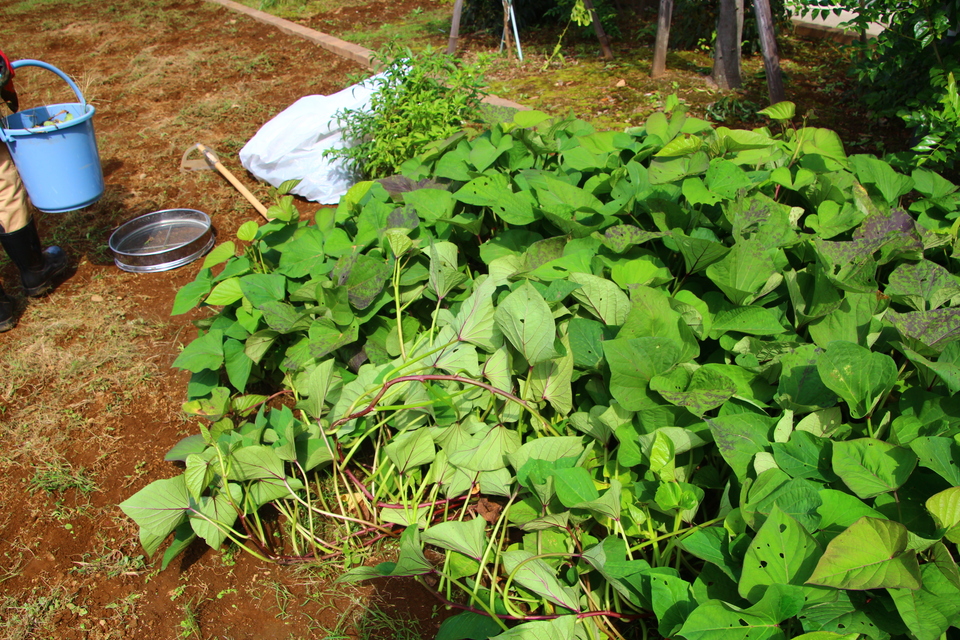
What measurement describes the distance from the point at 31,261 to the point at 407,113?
1834mm

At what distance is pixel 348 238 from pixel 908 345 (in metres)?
1.53

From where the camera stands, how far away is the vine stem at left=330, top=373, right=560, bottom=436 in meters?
1.43

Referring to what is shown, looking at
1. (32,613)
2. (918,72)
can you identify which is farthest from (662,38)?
(32,613)

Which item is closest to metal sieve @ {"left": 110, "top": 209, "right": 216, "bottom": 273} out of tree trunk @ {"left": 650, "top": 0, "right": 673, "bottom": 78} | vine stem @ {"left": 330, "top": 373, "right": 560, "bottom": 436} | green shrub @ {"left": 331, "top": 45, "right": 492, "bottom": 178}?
green shrub @ {"left": 331, "top": 45, "right": 492, "bottom": 178}

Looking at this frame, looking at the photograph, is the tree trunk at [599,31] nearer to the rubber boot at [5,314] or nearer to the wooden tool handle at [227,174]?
the wooden tool handle at [227,174]

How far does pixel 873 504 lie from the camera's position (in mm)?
1149

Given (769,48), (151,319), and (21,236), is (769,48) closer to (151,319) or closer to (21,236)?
(151,319)

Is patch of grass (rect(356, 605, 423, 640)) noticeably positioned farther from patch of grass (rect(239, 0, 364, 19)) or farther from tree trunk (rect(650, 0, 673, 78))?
patch of grass (rect(239, 0, 364, 19))

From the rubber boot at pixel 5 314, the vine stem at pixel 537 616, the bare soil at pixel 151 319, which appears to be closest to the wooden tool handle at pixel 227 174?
the bare soil at pixel 151 319

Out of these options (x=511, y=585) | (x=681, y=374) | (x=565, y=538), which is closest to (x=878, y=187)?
(x=681, y=374)

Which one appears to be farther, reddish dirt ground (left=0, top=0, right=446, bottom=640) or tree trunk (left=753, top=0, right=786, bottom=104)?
tree trunk (left=753, top=0, right=786, bottom=104)

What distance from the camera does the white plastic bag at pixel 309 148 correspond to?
11.0ft

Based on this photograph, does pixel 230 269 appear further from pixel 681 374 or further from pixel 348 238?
pixel 681 374

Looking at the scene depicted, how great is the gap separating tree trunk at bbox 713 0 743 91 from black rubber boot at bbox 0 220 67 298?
12.6 ft
